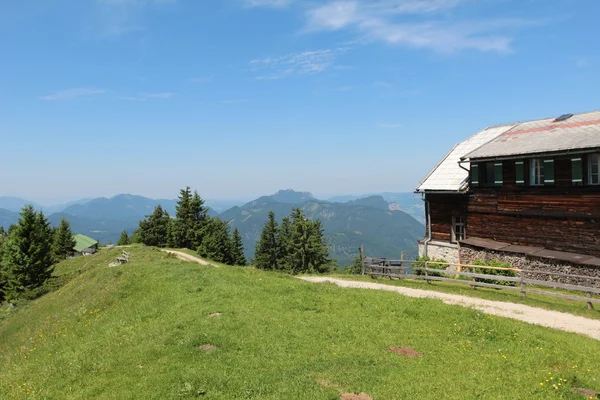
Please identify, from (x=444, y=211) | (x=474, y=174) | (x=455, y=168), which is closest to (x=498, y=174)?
(x=474, y=174)

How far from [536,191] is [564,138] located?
4.37 metres

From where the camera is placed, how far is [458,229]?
1518 inches

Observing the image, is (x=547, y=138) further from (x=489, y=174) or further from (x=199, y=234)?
(x=199, y=234)

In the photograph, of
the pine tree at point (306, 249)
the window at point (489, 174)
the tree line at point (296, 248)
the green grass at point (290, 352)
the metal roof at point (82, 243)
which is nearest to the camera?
the green grass at point (290, 352)

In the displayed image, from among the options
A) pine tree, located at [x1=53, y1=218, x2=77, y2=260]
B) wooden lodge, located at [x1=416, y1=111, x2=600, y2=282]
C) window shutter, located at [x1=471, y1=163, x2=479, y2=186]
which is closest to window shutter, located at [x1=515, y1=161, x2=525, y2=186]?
wooden lodge, located at [x1=416, y1=111, x2=600, y2=282]

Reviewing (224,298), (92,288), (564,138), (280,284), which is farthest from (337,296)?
(564,138)

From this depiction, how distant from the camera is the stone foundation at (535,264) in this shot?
2685cm

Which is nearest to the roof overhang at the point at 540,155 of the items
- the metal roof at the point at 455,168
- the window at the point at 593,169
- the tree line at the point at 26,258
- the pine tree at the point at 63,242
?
the window at the point at 593,169

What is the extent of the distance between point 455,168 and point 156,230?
259ft

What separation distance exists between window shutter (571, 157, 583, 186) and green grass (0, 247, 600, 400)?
17.0m

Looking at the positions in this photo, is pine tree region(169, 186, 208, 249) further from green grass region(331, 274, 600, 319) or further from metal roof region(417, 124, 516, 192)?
green grass region(331, 274, 600, 319)

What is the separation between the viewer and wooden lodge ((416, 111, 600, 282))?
27.7 meters

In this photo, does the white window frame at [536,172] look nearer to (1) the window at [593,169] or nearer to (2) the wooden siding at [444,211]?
(1) the window at [593,169]

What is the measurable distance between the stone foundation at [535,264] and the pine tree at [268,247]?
57.4m
